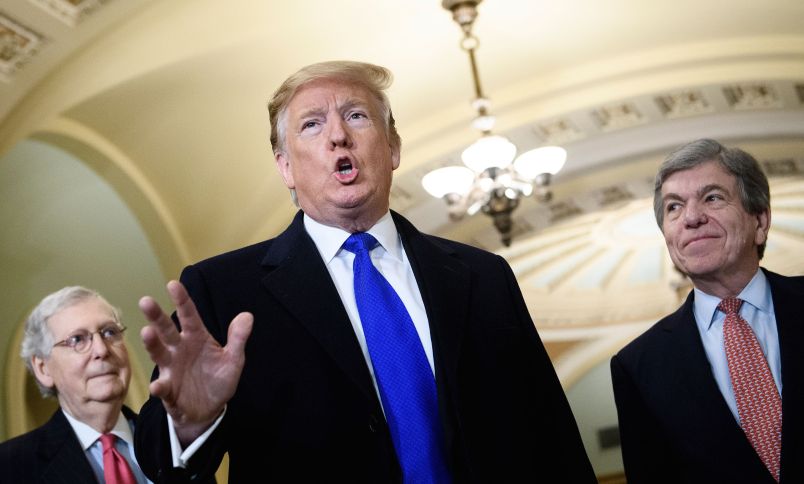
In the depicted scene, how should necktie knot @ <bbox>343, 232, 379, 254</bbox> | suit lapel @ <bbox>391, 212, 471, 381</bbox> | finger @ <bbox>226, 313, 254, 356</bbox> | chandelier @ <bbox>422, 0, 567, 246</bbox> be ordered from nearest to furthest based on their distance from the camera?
finger @ <bbox>226, 313, 254, 356</bbox> → suit lapel @ <bbox>391, 212, 471, 381</bbox> → necktie knot @ <bbox>343, 232, 379, 254</bbox> → chandelier @ <bbox>422, 0, 567, 246</bbox>

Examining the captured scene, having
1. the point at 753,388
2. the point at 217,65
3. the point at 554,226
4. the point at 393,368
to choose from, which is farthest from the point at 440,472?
the point at 554,226

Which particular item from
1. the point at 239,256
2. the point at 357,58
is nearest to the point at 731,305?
the point at 239,256

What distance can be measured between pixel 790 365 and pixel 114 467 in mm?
1641

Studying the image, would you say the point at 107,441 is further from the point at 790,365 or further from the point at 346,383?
the point at 790,365

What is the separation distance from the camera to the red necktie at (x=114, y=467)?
2.72 metres

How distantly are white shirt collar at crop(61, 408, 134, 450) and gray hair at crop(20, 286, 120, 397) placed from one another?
163mm

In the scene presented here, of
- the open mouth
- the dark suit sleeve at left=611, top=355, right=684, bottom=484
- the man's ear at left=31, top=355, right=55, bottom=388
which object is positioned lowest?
the dark suit sleeve at left=611, top=355, right=684, bottom=484

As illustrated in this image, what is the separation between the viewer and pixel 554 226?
36.1 feet

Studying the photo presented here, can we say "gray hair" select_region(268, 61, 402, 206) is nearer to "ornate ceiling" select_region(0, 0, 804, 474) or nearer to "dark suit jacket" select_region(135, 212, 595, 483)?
"dark suit jacket" select_region(135, 212, 595, 483)

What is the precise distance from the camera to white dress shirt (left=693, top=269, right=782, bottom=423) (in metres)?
2.54

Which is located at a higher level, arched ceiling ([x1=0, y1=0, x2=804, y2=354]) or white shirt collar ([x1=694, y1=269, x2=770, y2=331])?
arched ceiling ([x1=0, y1=0, x2=804, y2=354])

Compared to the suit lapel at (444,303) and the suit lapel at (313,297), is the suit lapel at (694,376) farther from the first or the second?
the suit lapel at (313,297)

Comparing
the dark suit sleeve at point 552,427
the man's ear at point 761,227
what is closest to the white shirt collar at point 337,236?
the dark suit sleeve at point 552,427

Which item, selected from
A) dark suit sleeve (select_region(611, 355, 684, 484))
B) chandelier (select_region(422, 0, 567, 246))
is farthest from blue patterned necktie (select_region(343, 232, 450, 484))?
chandelier (select_region(422, 0, 567, 246))
